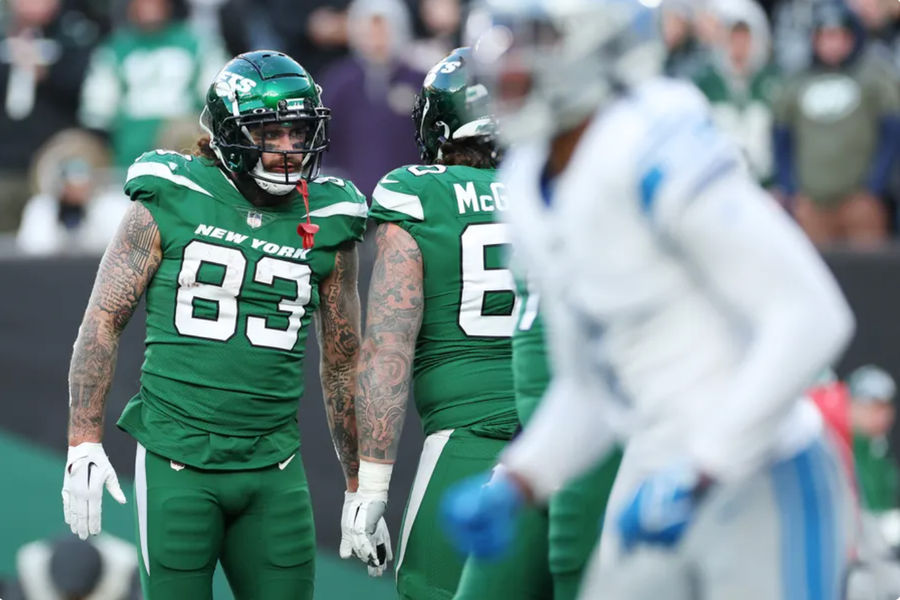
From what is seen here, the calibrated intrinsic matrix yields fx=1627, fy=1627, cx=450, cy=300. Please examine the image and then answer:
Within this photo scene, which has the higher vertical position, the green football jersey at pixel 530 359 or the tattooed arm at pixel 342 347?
the green football jersey at pixel 530 359

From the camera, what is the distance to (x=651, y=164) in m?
2.50

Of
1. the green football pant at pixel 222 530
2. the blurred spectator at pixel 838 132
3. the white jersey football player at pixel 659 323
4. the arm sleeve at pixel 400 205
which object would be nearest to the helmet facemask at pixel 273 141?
the arm sleeve at pixel 400 205

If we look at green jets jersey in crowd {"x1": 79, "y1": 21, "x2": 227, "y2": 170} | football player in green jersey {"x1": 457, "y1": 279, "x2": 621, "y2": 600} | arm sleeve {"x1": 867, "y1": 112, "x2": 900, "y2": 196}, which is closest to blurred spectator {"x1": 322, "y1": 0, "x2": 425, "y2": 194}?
green jets jersey in crowd {"x1": 79, "y1": 21, "x2": 227, "y2": 170}

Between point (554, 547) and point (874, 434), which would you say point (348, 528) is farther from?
point (874, 434)

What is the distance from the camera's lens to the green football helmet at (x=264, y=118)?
398 cm

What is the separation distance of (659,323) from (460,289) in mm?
1485

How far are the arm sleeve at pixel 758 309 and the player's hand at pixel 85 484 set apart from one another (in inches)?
75.6

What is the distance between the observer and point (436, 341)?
161 inches

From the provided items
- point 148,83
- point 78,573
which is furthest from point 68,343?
point 78,573

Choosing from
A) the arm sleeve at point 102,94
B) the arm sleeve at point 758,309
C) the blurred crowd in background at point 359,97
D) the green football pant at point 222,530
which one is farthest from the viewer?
the arm sleeve at point 102,94

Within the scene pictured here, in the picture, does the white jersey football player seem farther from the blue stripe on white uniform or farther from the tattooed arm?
the tattooed arm

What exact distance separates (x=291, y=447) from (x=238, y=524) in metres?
0.23

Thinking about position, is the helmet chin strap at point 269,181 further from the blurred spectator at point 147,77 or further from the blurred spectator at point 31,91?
the blurred spectator at point 31,91

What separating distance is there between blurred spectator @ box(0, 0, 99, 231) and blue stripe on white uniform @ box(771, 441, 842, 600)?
6.10 meters
